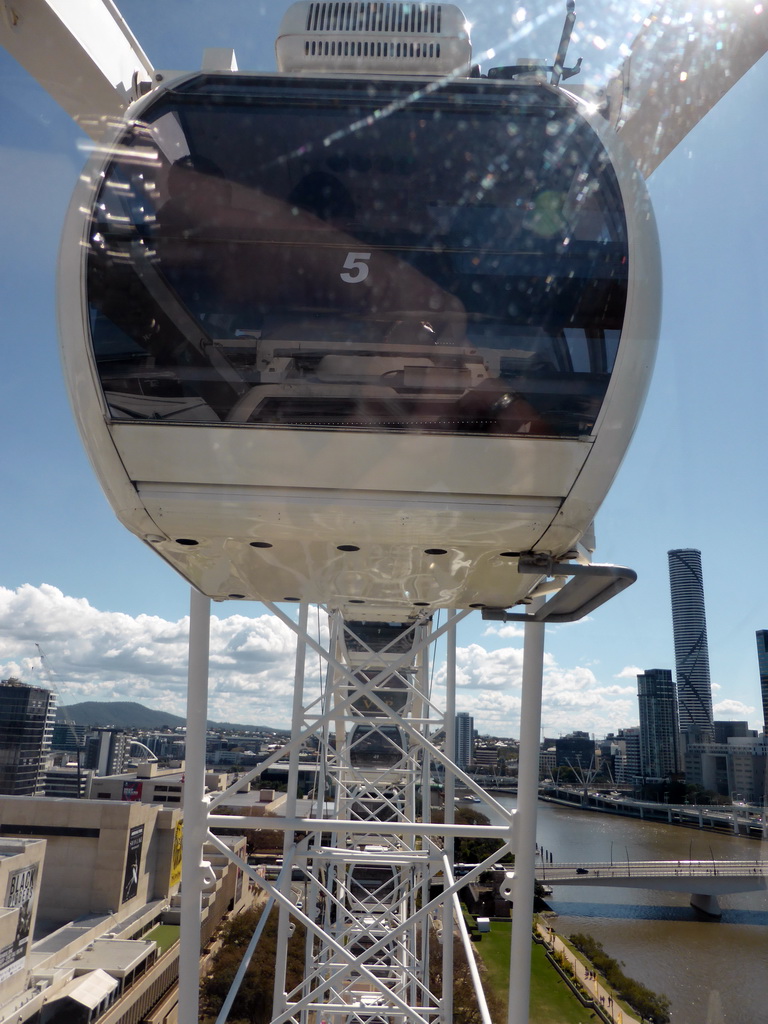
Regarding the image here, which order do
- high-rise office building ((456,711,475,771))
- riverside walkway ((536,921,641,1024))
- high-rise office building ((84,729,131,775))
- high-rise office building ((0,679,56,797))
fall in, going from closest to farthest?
riverside walkway ((536,921,641,1024)) < high-rise office building ((456,711,475,771)) < high-rise office building ((0,679,56,797)) < high-rise office building ((84,729,131,775))

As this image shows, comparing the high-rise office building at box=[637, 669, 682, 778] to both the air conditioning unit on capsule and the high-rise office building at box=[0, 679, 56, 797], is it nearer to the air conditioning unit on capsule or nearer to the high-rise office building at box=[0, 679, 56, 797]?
the air conditioning unit on capsule

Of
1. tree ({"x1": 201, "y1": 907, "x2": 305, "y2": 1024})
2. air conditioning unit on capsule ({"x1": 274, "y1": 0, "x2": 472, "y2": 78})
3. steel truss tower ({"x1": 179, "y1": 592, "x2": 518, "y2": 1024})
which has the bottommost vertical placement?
Result: tree ({"x1": 201, "y1": 907, "x2": 305, "y2": 1024})

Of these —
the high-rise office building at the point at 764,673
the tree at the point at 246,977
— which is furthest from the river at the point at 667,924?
the tree at the point at 246,977

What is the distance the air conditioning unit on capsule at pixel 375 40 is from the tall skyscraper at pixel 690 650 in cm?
352

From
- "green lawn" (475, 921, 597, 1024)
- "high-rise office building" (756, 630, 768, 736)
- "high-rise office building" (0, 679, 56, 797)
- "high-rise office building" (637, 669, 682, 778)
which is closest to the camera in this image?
"high-rise office building" (756, 630, 768, 736)

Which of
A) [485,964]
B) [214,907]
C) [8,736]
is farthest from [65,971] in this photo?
Result: [8,736]

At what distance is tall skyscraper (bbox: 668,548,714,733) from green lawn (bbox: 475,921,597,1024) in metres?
7.04

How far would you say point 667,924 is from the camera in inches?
634

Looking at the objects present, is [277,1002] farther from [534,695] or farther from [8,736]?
[8,736]

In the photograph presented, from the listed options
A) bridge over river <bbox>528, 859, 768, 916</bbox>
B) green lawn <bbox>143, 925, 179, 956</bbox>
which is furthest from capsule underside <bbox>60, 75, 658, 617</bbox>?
green lawn <bbox>143, 925, 179, 956</bbox>

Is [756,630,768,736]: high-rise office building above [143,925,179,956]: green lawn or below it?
above

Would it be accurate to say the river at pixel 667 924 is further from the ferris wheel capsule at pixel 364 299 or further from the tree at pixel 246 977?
the ferris wheel capsule at pixel 364 299

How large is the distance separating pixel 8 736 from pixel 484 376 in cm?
3754

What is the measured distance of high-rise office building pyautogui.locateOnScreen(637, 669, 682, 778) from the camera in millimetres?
5117
